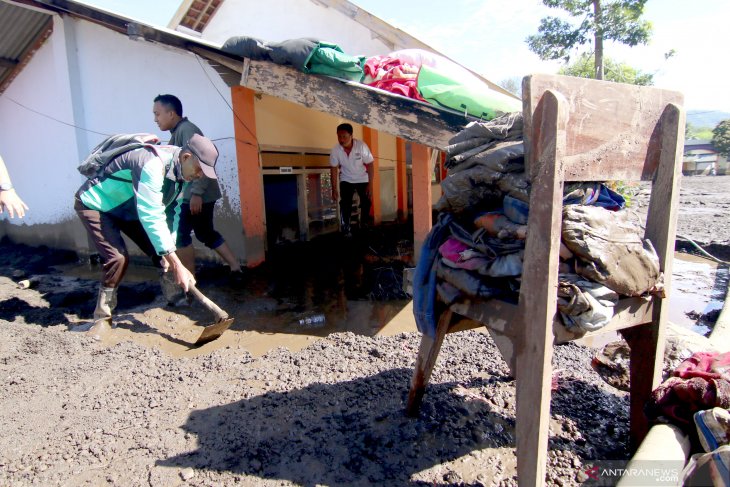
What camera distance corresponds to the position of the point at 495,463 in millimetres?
1955

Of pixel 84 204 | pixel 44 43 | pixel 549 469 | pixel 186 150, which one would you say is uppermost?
pixel 44 43

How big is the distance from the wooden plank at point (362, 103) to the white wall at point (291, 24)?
190 inches

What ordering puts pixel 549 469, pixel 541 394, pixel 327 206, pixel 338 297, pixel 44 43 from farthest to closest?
pixel 327 206 < pixel 44 43 < pixel 338 297 < pixel 549 469 < pixel 541 394

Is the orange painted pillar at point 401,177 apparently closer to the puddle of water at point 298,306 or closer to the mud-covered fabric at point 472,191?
the puddle of water at point 298,306

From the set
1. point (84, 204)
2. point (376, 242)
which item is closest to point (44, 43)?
point (84, 204)

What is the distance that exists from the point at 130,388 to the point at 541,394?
7.97 feet

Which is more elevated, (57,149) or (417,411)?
(57,149)

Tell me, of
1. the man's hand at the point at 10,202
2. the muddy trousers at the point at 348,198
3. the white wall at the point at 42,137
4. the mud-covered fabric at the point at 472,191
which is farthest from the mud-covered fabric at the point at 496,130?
the white wall at the point at 42,137

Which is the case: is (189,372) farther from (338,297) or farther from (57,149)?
(57,149)

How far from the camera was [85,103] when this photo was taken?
6375 mm

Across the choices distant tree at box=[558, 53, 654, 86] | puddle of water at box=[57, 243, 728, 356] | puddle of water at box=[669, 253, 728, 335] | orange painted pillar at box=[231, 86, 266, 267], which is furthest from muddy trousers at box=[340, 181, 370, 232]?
distant tree at box=[558, 53, 654, 86]

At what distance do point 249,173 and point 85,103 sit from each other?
294 cm

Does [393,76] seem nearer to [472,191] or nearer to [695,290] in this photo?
[472,191]

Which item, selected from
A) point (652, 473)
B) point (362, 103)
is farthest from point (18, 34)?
point (652, 473)
